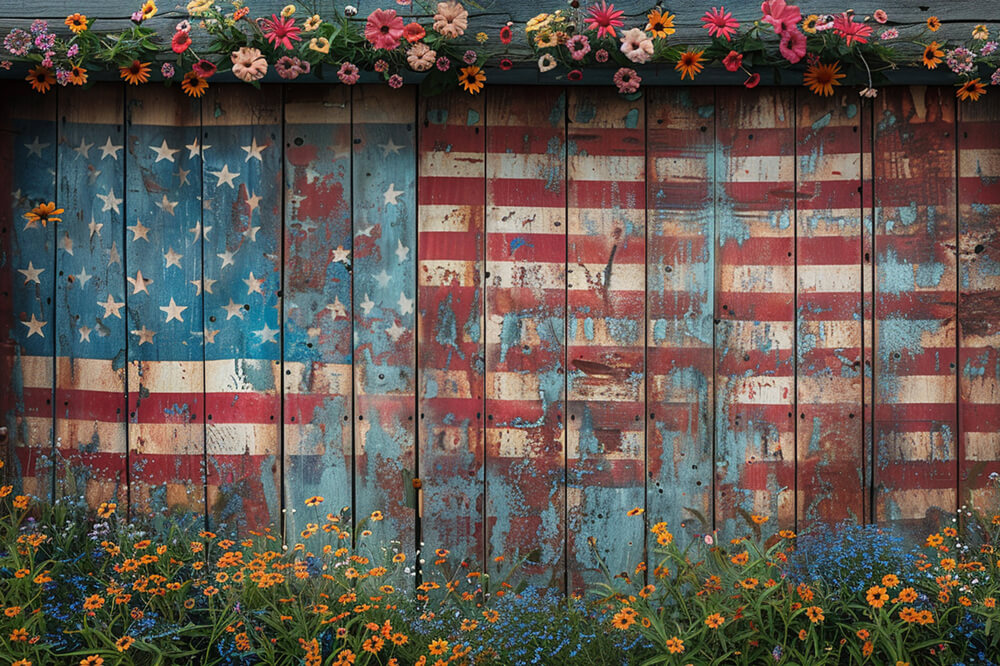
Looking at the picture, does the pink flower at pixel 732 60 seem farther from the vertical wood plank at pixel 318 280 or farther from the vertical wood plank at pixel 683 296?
the vertical wood plank at pixel 318 280

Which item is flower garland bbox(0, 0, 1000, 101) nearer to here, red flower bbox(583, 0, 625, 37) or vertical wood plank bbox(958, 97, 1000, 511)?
red flower bbox(583, 0, 625, 37)

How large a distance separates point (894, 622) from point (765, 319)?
100cm

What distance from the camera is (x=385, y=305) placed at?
2643mm

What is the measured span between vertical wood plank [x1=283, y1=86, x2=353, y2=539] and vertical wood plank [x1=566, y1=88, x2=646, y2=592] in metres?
0.79

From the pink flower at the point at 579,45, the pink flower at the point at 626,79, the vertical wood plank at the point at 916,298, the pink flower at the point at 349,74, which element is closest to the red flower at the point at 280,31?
the pink flower at the point at 349,74

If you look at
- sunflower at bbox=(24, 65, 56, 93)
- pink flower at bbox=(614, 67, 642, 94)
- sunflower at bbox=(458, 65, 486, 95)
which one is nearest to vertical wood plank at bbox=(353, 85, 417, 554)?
sunflower at bbox=(458, 65, 486, 95)

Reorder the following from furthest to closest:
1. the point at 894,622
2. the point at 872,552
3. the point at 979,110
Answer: the point at 979,110 < the point at 872,552 < the point at 894,622

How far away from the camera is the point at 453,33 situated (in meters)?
2.35

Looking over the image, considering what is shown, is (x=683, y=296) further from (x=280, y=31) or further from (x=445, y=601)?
(x=280, y=31)

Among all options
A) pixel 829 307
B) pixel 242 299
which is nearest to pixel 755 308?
pixel 829 307

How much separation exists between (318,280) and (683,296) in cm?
126

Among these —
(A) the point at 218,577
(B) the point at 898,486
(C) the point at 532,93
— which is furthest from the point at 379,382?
(B) the point at 898,486

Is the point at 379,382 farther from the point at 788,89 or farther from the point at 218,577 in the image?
the point at 788,89

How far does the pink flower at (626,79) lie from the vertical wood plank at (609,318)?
0.66 feet
